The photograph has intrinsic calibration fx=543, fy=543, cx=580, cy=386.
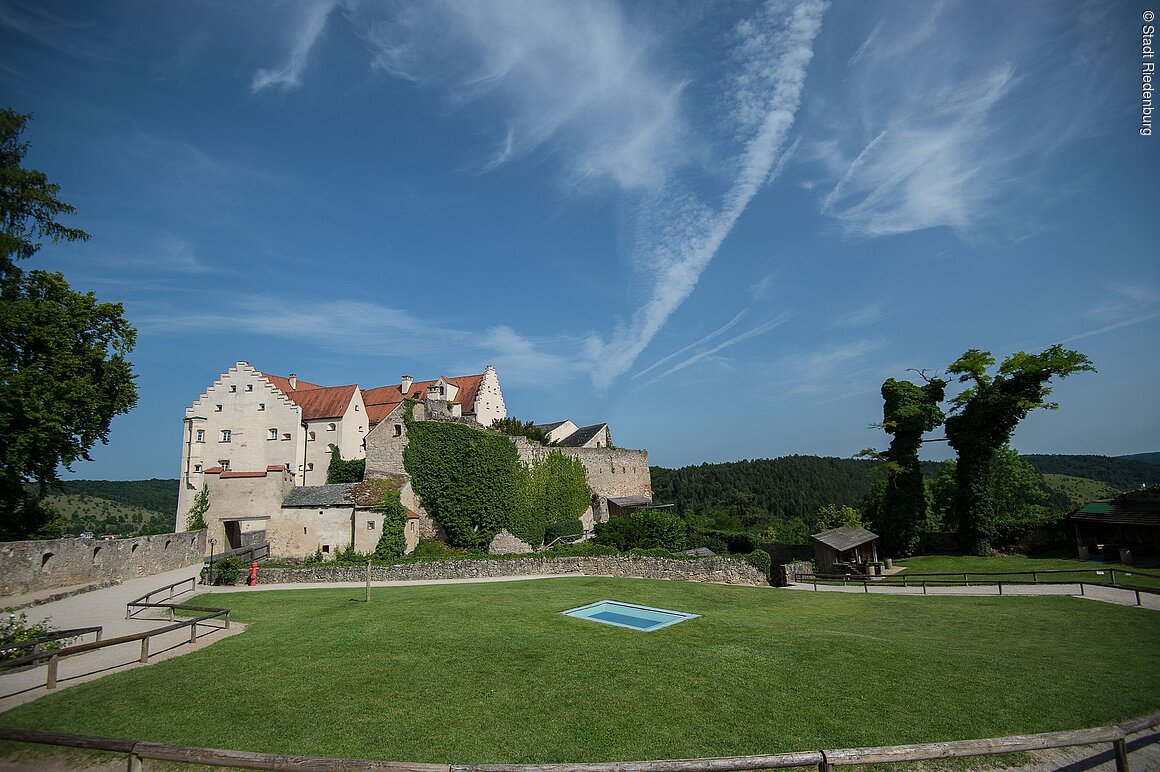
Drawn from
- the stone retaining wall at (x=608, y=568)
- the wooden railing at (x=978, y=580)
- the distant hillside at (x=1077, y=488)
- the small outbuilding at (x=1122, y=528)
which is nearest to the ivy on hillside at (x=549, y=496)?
the stone retaining wall at (x=608, y=568)

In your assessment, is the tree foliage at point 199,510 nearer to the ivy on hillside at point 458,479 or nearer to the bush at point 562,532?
the ivy on hillside at point 458,479

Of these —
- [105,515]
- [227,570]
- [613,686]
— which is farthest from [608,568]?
[105,515]

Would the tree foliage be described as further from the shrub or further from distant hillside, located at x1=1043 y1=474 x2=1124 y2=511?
distant hillside, located at x1=1043 y1=474 x2=1124 y2=511

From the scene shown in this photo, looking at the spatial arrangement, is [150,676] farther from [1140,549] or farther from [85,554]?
[1140,549]

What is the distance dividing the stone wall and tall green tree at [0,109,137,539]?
4366 millimetres

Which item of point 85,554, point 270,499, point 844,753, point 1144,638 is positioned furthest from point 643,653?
point 270,499

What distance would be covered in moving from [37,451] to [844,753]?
1186 inches

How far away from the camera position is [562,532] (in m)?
33.8

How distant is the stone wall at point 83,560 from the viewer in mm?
18016

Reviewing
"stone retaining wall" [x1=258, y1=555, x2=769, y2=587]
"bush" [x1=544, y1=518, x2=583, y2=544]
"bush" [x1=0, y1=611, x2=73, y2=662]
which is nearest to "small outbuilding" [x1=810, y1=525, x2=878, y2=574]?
"stone retaining wall" [x1=258, y1=555, x2=769, y2=587]

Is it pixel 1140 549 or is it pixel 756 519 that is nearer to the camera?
pixel 1140 549

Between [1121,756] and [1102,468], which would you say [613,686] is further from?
[1102,468]

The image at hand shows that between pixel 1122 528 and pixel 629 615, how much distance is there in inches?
956

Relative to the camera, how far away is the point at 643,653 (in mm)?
11023
